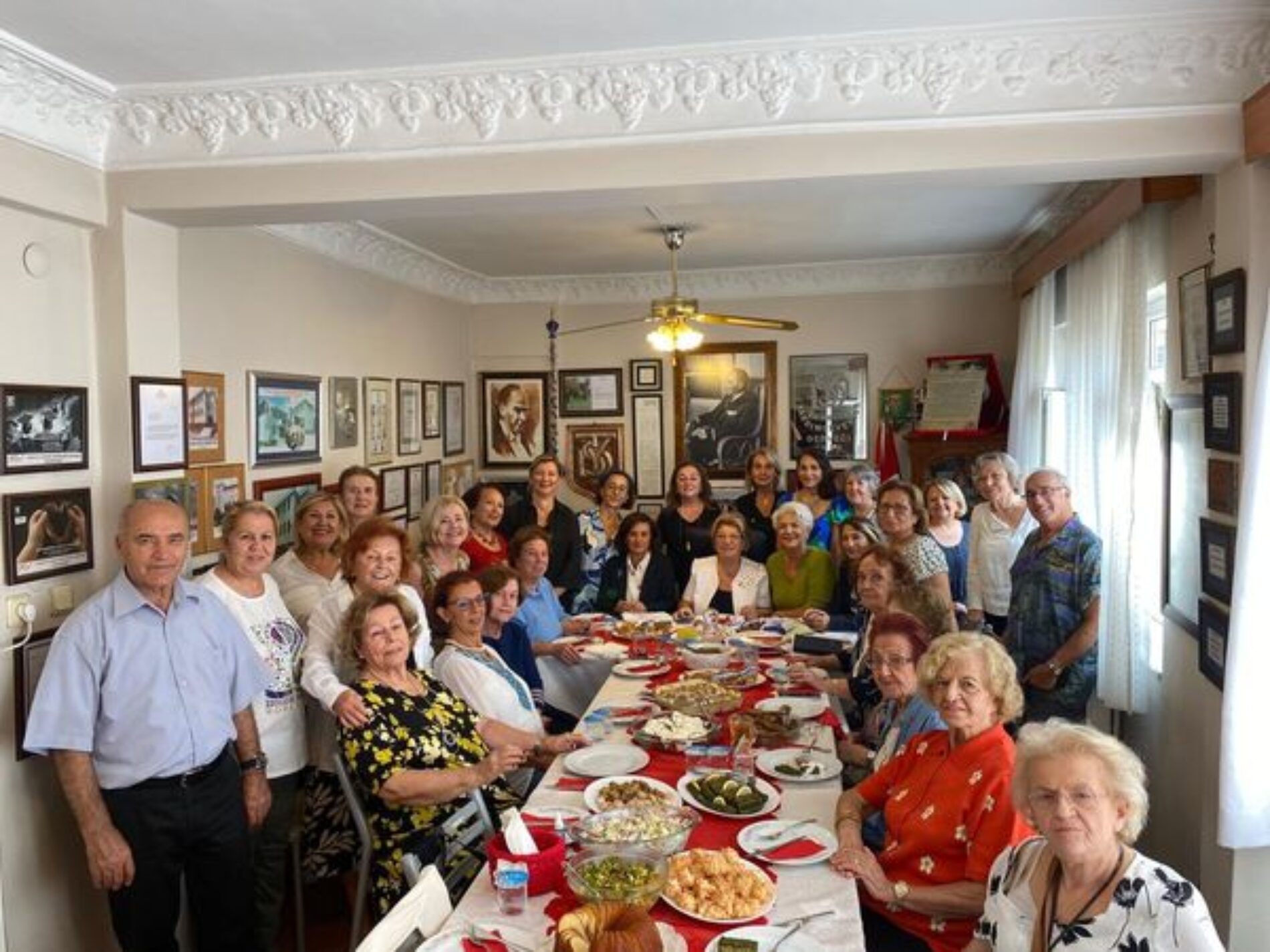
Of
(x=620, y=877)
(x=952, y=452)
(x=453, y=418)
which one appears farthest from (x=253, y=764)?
(x=952, y=452)

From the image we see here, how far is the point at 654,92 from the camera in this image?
2.66 m

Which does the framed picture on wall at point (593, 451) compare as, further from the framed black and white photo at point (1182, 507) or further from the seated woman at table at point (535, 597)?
the framed black and white photo at point (1182, 507)

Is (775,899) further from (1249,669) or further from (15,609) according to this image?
(15,609)

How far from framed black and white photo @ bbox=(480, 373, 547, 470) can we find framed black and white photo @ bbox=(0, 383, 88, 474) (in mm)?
4188

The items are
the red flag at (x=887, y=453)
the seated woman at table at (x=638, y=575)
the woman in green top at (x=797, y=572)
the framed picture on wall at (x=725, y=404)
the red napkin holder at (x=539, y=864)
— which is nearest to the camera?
the red napkin holder at (x=539, y=864)

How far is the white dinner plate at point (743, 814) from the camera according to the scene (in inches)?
85.7

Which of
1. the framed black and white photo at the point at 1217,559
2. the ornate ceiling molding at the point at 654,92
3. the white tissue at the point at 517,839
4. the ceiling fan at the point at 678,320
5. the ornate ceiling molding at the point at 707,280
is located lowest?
the white tissue at the point at 517,839

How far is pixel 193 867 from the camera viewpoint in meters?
2.62

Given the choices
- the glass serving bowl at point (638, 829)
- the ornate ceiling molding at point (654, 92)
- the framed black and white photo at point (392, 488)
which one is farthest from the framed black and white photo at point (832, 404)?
the glass serving bowl at point (638, 829)

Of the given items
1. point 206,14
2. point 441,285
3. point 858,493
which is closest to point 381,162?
point 206,14

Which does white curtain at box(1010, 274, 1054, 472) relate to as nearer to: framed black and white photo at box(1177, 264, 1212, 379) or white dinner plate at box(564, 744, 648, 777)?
framed black and white photo at box(1177, 264, 1212, 379)

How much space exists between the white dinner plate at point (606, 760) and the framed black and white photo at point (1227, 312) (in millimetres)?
1965

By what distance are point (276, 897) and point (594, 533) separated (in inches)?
96.4

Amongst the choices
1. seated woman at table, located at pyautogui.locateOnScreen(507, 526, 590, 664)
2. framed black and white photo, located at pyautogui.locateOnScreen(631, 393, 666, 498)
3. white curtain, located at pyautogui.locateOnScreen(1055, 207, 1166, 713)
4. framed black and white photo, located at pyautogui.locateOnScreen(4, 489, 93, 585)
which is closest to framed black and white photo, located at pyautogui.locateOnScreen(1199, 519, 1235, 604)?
white curtain, located at pyautogui.locateOnScreen(1055, 207, 1166, 713)
